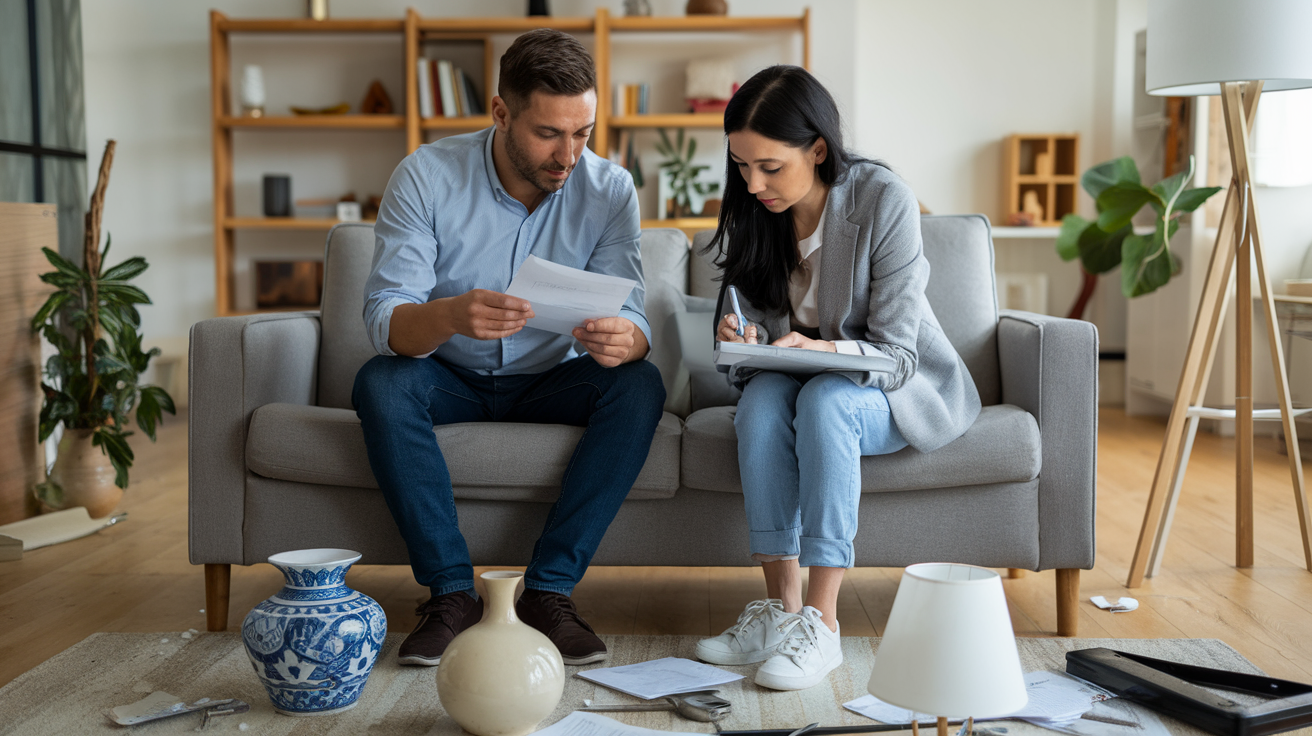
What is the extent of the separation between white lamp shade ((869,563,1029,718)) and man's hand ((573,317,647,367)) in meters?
0.86

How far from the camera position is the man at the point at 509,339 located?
1.77m

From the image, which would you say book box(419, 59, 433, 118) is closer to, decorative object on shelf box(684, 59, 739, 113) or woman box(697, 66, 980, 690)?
decorative object on shelf box(684, 59, 739, 113)

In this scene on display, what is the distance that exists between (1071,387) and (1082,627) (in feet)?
1.52

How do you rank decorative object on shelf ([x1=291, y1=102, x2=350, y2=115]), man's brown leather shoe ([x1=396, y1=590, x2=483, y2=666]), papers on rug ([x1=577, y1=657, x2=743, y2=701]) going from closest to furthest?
papers on rug ([x1=577, y1=657, x2=743, y2=701]) < man's brown leather shoe ([x1=396, y1=590, x2=483, y2=666]) < decorative object on shelf ([x1=291, y1=102, x2=350, y2=115])

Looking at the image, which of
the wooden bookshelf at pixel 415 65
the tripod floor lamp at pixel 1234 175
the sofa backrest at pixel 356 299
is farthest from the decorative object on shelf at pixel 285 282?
the tripod floor lamp at pixel 1234 175

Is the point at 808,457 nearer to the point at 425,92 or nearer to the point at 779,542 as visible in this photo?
the point at 779,542

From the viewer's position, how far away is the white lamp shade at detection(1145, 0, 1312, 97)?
7.11 feet

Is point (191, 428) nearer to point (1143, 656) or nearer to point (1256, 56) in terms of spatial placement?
point (1143, 656)

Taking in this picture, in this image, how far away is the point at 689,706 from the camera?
1538mm

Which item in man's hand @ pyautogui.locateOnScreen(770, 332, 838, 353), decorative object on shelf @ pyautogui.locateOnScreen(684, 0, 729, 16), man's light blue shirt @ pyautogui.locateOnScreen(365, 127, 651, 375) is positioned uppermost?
decorative object on shelf @ pyautogui.locateOnScreen(684, 0, 729, 16)

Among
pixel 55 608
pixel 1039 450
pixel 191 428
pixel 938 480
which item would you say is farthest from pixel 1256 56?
pixel 55 608

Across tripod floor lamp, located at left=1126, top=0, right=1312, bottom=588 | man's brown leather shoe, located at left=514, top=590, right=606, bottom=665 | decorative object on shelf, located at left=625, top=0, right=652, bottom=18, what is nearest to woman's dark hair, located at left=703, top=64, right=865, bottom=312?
man's brown leather shoe, located at left=514, top=590, right=606, bottom=665

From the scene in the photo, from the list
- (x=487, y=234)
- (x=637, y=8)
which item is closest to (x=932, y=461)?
(x=487, y=234)

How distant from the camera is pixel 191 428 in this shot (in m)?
1.94
